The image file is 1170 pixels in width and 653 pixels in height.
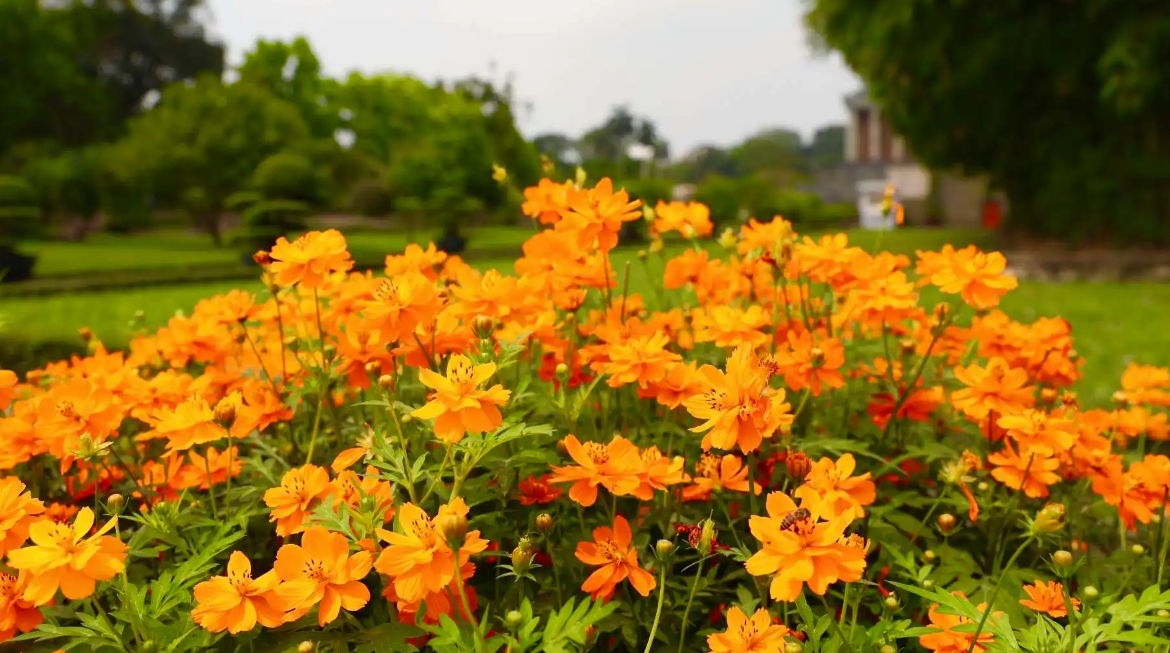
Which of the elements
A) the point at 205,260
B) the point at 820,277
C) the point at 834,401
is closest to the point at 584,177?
the point at 820,277

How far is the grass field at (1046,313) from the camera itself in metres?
4.31

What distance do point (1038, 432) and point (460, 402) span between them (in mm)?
796

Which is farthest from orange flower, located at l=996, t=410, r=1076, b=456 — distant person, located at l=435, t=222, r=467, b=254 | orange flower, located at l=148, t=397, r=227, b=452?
distant person, located at l=435, t=222, r=467, b=254

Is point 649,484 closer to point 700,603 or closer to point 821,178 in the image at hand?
point 700,603

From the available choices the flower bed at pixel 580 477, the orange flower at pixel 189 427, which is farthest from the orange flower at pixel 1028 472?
the orange flower at pixel 189 427

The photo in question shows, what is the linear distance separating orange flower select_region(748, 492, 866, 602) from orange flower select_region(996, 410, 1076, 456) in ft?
1.42

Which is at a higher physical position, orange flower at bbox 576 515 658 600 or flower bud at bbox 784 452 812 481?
flower bud at bbox 784 452 812 481

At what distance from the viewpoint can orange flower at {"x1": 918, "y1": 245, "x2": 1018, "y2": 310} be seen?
122cm

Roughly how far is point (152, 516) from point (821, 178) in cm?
4087

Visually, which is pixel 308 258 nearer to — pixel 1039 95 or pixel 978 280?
pixel 978 280

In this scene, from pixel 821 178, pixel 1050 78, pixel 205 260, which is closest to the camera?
pixel 1050 78

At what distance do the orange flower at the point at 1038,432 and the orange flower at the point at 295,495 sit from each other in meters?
0.87

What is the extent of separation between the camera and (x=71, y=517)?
1.16 meters

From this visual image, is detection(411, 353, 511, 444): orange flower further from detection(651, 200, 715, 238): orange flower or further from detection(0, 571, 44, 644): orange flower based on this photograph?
detection(651, 200, 715, 238): orange flower
